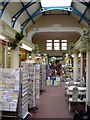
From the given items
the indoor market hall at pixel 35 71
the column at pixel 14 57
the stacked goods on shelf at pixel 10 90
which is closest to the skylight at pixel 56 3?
the indoor market hall at pixel 35 71

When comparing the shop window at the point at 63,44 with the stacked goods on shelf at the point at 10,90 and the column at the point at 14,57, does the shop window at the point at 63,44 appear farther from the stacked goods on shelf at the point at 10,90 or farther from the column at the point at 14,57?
the stacked goods on shelf at the point at 10,90

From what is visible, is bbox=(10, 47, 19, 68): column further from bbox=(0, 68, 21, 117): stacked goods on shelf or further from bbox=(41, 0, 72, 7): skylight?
bbox=(41, 0, 72, 7): skylight

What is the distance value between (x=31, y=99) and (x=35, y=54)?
36.4 ft

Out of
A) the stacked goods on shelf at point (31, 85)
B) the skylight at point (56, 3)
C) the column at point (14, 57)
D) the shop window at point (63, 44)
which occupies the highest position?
the skylight at point (56, 3)

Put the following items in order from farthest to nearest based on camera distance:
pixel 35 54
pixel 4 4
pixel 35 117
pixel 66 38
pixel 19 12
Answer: pixel 66 38 → pixel 35 54 → pixel 19 12 → pixel 4 4 → pixel 35 117

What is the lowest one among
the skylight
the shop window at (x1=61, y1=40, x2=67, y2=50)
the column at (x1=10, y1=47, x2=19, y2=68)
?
the column at (x1=10, y1=47, x2=19, y2=68)

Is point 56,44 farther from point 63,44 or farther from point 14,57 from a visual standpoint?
point 14,57

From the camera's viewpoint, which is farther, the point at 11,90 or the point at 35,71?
the point at 35,71

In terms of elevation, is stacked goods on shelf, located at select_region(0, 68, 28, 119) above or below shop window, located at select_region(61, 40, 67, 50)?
below

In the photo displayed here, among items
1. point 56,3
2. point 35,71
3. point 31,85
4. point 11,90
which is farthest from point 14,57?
point 56,3

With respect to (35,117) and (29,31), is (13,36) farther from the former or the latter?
(29,31)

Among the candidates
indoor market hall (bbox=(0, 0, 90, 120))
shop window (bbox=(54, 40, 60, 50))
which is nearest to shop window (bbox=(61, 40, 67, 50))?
shop window (bbox=(54, 40, 60, 50))

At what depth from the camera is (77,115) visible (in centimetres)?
660

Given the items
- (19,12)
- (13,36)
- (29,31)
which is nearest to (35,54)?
(29,31)
